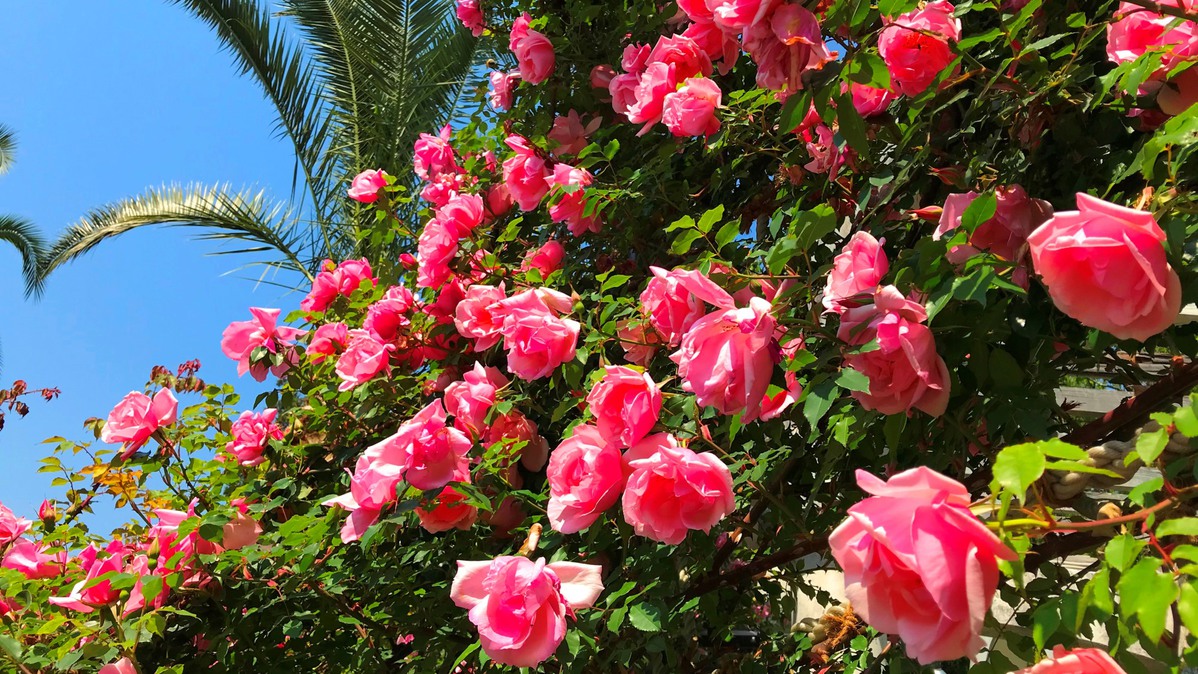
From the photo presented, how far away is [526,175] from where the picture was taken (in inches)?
76.2

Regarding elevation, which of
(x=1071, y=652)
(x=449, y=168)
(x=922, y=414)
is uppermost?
(x=449, y=168)

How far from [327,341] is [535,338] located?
1011 millimetres

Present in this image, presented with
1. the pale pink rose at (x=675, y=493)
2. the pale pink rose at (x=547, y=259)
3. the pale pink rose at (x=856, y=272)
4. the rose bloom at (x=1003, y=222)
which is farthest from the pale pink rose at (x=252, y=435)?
the rose bloom at (x=1003, y=222)

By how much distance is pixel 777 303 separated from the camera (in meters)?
0.94

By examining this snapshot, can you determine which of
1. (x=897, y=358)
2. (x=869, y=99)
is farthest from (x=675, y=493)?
(x=869, y=99)

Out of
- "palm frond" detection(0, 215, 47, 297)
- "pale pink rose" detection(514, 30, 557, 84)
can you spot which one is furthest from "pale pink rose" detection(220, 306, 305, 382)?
"palm frond" detection(0, 215, 47, 297)

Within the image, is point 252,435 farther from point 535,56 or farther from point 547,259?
point 535,56

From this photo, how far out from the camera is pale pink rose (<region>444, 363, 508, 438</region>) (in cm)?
157

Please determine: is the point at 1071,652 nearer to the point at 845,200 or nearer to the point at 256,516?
the point at 845,200

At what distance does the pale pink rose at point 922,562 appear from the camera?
20.5 inches

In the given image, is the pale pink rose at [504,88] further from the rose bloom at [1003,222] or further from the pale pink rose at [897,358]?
the pale pink rose at [897,358]

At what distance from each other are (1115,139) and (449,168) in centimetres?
191

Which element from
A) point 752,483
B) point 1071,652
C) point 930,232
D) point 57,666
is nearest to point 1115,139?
point 930,232

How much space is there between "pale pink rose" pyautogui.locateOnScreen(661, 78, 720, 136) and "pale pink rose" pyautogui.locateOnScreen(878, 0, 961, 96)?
38 cm
